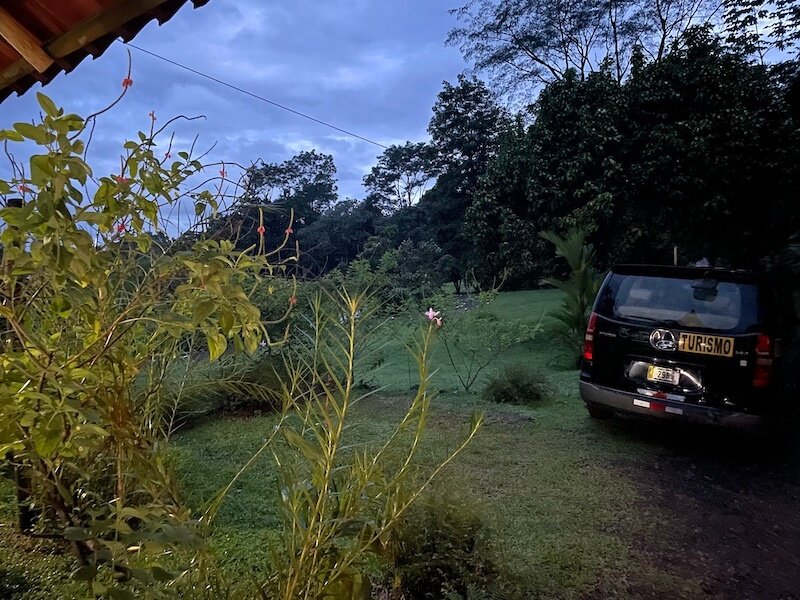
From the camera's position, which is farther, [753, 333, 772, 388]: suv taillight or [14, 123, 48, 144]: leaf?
[753, 333, 772, 388]: suv taillight

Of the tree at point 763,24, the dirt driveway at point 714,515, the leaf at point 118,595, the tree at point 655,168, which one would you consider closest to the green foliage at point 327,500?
the leaf at point 118,595

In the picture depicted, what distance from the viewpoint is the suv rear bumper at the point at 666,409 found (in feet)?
13.0

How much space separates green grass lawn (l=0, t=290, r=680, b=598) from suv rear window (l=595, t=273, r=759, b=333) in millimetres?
1220

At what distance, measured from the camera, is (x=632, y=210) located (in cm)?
1201

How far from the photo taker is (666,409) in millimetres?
4195

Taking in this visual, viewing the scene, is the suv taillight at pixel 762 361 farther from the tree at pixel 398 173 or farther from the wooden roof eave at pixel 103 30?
the tree at pixel 398 173

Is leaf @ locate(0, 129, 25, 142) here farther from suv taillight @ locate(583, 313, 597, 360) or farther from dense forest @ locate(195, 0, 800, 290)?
dense forest @ locate(195, 0, 800, 290)

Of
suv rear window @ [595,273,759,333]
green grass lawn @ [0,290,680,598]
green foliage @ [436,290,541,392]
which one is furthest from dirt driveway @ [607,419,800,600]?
green foliage @ [436,290,541,392]

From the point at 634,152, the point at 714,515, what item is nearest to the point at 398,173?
the point at 634,152

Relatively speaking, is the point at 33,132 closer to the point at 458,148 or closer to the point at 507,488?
the point at 507,488

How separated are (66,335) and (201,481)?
77.9 inches

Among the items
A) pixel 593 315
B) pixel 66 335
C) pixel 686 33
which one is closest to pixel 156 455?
pixel 66 335

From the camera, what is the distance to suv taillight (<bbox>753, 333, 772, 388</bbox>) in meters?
3.94

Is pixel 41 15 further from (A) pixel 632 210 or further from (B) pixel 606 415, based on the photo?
(A) pixel 632 210
